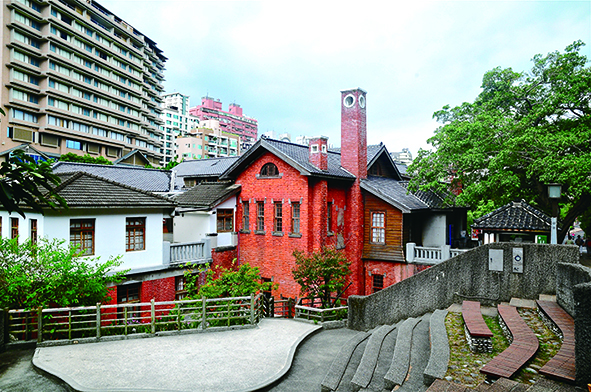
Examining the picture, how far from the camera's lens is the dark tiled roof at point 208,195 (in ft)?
70.1

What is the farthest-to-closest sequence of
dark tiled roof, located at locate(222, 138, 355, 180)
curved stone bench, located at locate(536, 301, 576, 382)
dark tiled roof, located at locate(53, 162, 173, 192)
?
dark tiled roof, located at locate(53, 162, 173, 192) < dark tiled roof, located at locate(222, 138, 355, 180) < curved stone bench, located at locate(536, 301, 576, 382)

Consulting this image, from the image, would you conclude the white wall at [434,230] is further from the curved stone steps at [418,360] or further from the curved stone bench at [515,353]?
the curved stone bench at [515,353]

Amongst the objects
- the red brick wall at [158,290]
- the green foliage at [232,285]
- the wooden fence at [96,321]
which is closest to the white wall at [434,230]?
the green foliage at [232,285]

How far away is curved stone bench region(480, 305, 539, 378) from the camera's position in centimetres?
658

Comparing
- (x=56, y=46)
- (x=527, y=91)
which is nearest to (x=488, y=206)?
(x=527, y=91)

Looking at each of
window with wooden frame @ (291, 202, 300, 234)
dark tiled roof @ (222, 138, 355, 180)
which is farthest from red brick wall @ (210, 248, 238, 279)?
dark tiled roof @ (222, 138, 355, 180)

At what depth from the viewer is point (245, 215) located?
22547 millimetres

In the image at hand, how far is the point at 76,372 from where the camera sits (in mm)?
9102

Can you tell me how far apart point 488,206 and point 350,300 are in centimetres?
1835

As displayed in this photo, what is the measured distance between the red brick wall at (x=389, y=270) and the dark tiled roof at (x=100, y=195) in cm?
1163

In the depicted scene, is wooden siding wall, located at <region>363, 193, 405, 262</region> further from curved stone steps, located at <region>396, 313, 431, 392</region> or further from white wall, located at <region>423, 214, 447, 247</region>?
curved stone steps, located at <region>396, 313, 431, 392</region>

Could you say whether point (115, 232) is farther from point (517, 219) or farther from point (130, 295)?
point (517, 219)

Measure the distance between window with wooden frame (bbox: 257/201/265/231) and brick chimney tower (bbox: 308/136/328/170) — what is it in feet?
13.3

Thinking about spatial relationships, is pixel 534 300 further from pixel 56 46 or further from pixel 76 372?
pixel 56 46
